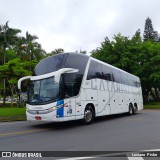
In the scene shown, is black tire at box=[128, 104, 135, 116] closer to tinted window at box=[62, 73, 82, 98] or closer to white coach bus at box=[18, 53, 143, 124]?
white coach bus at box=[18, 53, 143, 124]

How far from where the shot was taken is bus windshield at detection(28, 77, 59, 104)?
11.8 m

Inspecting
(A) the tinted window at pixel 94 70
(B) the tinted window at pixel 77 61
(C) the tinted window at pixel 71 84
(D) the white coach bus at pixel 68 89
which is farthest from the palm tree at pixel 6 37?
(C) the tinted window at pixel 71 84

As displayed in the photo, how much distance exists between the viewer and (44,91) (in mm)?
12094

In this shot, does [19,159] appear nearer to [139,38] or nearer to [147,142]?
[147,142]

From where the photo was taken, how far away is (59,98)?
11.8 metres

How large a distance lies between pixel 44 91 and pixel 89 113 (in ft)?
10.9

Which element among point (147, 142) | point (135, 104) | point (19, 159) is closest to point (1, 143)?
point (19, 159)

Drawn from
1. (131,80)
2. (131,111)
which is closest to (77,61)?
(131,111)

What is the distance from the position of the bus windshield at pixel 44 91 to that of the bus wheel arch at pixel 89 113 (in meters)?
2.72

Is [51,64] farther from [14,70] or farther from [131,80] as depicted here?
[14,70]

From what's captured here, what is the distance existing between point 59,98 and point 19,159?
18.3 ft

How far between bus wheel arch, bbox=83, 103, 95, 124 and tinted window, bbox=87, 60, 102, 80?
1654mm

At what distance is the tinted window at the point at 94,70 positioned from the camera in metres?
14.4

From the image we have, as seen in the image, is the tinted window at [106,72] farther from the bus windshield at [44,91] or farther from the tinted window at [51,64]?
the bus windshield at [44,91]
